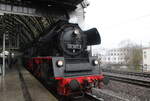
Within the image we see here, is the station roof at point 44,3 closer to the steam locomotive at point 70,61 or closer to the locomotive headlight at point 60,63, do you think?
the steam locomotive at point 70,61

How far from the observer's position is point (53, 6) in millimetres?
10758

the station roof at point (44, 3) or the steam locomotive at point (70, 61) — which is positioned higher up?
the station roof at point (44, 3)

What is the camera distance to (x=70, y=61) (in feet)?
18.0

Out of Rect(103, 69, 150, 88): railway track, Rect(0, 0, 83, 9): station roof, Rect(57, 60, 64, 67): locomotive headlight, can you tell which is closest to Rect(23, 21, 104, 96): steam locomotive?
Rect(57, 60, 64, 67): locomotive headlight

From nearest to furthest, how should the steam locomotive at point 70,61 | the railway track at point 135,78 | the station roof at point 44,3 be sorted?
1. the steam locomotive at point 70,61
2. the railway track at point 135,78
3. the station roof at point 44,3

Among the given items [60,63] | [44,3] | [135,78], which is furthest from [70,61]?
[135,78]

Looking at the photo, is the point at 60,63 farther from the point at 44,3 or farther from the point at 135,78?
the point at 135,78

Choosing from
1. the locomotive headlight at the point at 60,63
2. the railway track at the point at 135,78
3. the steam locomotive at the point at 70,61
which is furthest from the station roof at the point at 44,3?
the railway track at the point at 135,78

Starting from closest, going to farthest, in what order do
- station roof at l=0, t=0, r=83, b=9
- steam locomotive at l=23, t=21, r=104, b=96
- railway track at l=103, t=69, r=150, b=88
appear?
steam locomotive at l=23, t=21, r=104, b=96
railway track at l=103, t=69, r=150, b=88
station roof at l=0, t=0, r=83, b=9

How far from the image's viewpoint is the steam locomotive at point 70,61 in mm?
4805

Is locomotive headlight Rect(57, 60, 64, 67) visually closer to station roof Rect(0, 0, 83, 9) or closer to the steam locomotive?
the steam locomotive

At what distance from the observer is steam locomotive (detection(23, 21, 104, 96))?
480 centimetres

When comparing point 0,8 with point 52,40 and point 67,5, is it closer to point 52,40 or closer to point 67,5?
point 67,5

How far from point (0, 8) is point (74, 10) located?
5.58 meters
